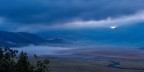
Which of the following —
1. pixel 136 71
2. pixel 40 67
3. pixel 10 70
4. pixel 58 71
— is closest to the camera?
pixel 10 70

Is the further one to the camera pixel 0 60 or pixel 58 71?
pixel 58 71

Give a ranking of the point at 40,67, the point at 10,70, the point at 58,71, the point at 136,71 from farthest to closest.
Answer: the point at 136,71
the point at 58,71
the point at 40,67
the point at 10,70

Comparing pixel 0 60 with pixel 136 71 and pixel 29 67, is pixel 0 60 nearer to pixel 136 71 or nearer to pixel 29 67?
pixel 29 67

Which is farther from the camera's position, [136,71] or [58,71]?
[136,71]

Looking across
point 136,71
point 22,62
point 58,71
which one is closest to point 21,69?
point 22,62

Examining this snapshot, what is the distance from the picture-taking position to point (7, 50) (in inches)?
1300

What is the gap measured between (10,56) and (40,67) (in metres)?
2.58

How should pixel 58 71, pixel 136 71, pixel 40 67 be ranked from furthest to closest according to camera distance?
1. pixel 136 71
2. pixel 58 71
3. pixel 40 67

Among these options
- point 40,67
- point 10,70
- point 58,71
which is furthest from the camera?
point 58,71

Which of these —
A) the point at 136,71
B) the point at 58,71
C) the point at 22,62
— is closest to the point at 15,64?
the point at 22,62

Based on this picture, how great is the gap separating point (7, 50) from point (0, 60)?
185cm

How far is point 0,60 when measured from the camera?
31344mm

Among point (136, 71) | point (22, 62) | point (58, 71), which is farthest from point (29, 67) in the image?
point (136, 71)

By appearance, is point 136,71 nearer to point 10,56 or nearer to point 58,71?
point 58,71
